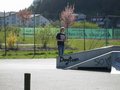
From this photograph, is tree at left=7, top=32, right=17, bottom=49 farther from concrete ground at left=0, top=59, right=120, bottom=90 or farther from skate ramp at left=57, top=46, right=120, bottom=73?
concrete ground at left=0, top=59, right=120, bottom=90

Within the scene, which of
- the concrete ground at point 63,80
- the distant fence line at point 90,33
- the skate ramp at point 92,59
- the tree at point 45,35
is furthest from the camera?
the distant fence line at point 90,33

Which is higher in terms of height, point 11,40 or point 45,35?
point 45,35

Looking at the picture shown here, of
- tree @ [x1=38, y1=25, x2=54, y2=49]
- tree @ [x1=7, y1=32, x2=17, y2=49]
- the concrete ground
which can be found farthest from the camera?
tree @ [x1=38, y1=25, x2=54, y2=49]

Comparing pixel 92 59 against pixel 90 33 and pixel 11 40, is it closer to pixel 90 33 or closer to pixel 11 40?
pixel 11 40

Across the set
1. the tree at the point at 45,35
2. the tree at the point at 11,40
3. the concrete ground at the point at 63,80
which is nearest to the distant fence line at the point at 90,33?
the tree at the point at 45,35

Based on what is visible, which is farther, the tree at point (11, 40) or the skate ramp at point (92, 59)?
the tree at point (11, 40)

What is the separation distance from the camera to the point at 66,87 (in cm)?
1318

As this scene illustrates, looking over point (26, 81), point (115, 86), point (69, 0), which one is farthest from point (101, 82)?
point (69, 0)

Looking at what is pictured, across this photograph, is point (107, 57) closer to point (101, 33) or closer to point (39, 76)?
point (39, 76)

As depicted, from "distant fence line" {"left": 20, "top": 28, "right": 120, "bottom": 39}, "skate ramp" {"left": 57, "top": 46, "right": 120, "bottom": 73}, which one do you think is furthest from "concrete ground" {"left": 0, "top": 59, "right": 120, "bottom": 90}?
"distant fence line" {"left": 20, "top": 28, "right": 120, "bottom": 39}

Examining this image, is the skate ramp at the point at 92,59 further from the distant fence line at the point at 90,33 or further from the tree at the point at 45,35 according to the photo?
the distant fence line at the point at 90,33

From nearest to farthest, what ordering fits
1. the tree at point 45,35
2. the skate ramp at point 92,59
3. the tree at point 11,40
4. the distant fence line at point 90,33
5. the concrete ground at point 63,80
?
1. the concrete ground at point 63,80
2. the skate ramp at point 92,59
3. the tree at point 11,40
4. the tree at point 45,35
5. the distant fence line at point 90,33

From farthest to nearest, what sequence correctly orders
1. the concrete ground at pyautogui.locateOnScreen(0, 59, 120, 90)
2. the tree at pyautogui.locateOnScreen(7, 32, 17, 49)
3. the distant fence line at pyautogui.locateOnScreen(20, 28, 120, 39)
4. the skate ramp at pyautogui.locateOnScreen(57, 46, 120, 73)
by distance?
the distant fence line at pyautogui.locateOnScreen(20, 28, 120, 39), the tree at pyautogui.locateOnScreen(7, 32, 17, 49), the skate ramp at pyautogui.locateOnScreen(57, 46, 120, 73), the concrete ground at pyautogui.locateOnScreen(0, 59, 120, 90)

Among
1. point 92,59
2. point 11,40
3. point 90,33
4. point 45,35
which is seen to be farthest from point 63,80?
point 90,33
